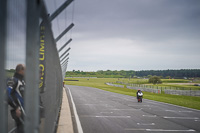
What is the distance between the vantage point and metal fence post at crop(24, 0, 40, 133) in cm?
194

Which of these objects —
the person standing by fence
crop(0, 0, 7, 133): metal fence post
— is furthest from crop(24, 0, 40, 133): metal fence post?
the person standing by fence

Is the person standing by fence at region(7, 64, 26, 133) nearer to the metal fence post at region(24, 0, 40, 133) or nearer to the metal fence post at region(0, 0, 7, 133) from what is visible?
the metal fence post at region(24, 0, 40, 133)

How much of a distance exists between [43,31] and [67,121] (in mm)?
6846

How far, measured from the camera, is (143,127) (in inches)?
384

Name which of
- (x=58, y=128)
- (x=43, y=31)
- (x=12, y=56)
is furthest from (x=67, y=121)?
(x=12, y=56)

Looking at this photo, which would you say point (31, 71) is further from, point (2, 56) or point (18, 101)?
point (18, 101)

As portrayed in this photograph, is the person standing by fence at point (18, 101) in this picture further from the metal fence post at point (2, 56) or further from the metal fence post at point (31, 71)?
the metal fence post at point (2, 56)

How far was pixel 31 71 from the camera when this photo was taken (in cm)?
198

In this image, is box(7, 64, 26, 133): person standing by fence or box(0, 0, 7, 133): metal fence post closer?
box(0, 0, 7, 133): metal fence post

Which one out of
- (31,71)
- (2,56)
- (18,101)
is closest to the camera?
(2,56)

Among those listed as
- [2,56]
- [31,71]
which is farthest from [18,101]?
[2,56]

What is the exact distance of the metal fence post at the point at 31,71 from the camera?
1936 mm

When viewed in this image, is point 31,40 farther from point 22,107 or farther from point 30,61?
point 22,107

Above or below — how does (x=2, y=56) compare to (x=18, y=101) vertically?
above
